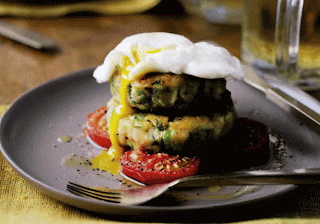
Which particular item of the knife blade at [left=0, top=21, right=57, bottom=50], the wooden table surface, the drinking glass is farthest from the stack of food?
the knife blade at [left=0, top=21, right=57, bottom=50]

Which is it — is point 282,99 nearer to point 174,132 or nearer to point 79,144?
point 174,132

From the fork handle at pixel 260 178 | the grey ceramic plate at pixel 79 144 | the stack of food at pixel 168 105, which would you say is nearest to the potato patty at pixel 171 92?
the stack of food at pixel 168 105

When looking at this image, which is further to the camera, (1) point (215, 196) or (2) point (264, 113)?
(2) point (264, 113)

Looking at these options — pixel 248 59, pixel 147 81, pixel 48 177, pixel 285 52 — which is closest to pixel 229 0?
pixel 248 59

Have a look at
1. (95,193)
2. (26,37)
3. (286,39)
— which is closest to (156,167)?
(95,193)

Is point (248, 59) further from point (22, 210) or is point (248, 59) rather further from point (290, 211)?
point (22, 210)

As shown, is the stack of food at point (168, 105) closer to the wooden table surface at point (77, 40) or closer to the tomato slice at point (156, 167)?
the tomato slice at point (156, 167)
